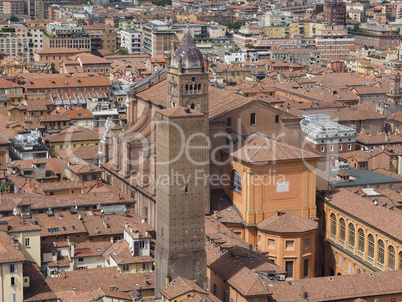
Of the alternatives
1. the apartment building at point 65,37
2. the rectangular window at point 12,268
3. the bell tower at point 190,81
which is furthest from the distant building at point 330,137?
the apartment building at point 65,37

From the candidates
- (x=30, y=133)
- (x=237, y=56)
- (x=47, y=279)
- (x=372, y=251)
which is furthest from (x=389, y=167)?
(x=237, y=56)

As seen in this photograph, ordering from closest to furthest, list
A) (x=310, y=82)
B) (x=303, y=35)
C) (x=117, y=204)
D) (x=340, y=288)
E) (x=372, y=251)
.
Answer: (x=340, y=288) → (x=372, y=251) → (x=117, y=204) → (x=310, y=82) → (x=303, y=35)

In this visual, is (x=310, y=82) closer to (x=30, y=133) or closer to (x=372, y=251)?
(x=30, y=133)

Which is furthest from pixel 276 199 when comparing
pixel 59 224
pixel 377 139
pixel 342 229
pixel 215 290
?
pixel 377 139

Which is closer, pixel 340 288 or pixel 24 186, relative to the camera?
pixel 340 288

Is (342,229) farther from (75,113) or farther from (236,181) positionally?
(75,113)
